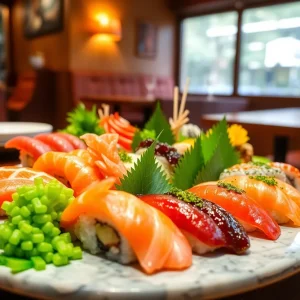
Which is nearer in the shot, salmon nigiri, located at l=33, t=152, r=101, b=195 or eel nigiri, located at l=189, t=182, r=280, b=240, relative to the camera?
→ eel nigiri, located at l=189, t=182, r=280, b=240

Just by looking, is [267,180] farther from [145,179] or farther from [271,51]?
[271,51]

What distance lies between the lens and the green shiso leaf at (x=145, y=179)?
2.91 ft

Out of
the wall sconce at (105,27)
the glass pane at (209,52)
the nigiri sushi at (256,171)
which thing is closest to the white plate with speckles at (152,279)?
the nigiri sushi at (256,171)

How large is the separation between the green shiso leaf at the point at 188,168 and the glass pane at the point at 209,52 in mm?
6152

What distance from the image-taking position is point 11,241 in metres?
0.66

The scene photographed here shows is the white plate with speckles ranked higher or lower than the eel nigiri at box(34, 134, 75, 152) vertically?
lower

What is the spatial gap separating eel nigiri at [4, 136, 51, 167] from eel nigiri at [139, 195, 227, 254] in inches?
24.3

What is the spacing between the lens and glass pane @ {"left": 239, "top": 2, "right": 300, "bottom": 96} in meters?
6.29

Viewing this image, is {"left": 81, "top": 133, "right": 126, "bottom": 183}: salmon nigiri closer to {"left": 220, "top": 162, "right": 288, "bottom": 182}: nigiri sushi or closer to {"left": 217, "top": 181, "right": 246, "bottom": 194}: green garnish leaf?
{"left": 217, "top": 181, "right": 246, "bottom": 194}: green garnish leaf

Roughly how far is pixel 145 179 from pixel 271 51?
20.7 feet

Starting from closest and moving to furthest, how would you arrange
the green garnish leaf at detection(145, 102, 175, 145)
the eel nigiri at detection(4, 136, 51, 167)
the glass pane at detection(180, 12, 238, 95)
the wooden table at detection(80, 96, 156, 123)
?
the eel nigiri at detection(4, 136, 51, 167), the green garnish leaf at detection(145, 102, 175, 145), the wooden table at detection(80, 96, 156, 123), the glass pane at detection(180, 12, 238, 95)

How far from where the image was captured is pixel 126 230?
66cm

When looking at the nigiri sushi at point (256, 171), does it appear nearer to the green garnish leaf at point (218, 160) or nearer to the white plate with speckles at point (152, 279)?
the green garnish leaf at point (218, 160)

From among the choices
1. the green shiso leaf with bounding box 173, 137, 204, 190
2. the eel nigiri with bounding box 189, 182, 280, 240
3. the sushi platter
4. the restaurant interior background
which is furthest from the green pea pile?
the restaurant interior background
